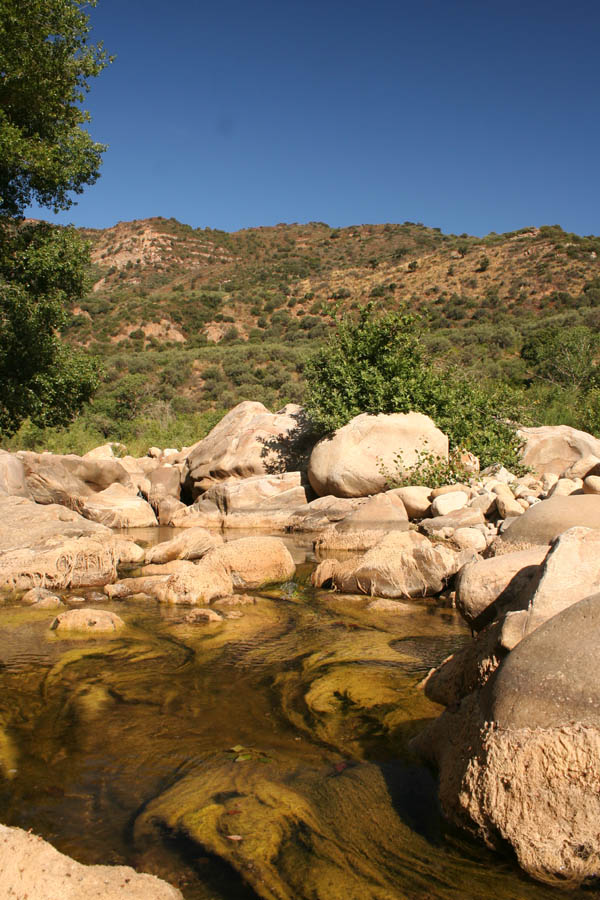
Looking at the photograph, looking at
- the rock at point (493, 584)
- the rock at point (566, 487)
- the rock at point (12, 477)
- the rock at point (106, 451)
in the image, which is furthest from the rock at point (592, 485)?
the rock at point (106, 451)

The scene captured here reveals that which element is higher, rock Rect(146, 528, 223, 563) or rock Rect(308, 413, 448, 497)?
rock Rect(308, 413, 448, 497)

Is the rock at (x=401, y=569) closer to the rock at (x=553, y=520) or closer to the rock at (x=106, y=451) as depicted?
the rock at (x=553, y=520)

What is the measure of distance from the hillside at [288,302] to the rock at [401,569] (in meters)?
18.1

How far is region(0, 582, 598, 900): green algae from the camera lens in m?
2.64

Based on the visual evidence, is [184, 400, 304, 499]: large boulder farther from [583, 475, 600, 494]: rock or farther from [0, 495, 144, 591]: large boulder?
[583, 475, 600, 494]: rock

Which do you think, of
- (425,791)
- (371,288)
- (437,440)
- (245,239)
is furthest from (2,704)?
(245,239)

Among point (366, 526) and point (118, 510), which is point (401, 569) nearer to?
point (366, 526)

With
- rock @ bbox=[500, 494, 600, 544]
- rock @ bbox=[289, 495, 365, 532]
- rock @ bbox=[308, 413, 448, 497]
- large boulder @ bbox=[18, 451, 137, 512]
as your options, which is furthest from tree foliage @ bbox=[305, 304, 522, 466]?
rock @ bbox=[500, 494, 600, 544]

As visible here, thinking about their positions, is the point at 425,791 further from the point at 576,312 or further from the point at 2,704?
the point at 576,312

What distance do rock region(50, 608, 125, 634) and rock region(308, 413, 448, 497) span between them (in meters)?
7.33

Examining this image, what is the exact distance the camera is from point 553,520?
17.3 feet

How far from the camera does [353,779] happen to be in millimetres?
3318

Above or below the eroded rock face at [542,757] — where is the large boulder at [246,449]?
above

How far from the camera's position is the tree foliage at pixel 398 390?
13.6 metres
